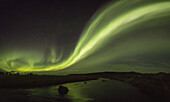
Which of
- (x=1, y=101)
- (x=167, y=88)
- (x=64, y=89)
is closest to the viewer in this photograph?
(x=1, y=101)

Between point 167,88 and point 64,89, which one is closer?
point 64,89

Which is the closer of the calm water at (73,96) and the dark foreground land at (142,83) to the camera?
the calm water at (73,96)

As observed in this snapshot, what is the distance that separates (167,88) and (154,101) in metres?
10.8

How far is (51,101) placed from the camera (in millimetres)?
15883

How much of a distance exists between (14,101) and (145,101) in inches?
675

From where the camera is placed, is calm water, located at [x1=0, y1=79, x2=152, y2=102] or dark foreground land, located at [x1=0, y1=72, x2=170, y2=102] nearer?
calm water, located at [x1=0, y1=79, x2=152, y2=102]

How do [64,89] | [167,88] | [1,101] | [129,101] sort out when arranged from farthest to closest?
[167,88]
[64,89]
[129,101]
[1,101]

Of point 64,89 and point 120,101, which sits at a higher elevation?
point 64,89

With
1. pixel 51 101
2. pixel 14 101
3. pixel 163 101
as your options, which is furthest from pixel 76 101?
pixel 163 101

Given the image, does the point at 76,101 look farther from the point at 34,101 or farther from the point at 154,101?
the point at 154,101

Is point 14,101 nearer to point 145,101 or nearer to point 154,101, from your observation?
point 145,101

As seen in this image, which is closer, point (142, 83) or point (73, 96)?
point (73, 96)

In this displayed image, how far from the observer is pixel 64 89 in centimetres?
2328

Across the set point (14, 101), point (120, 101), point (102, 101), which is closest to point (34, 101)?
point (14, 101)
